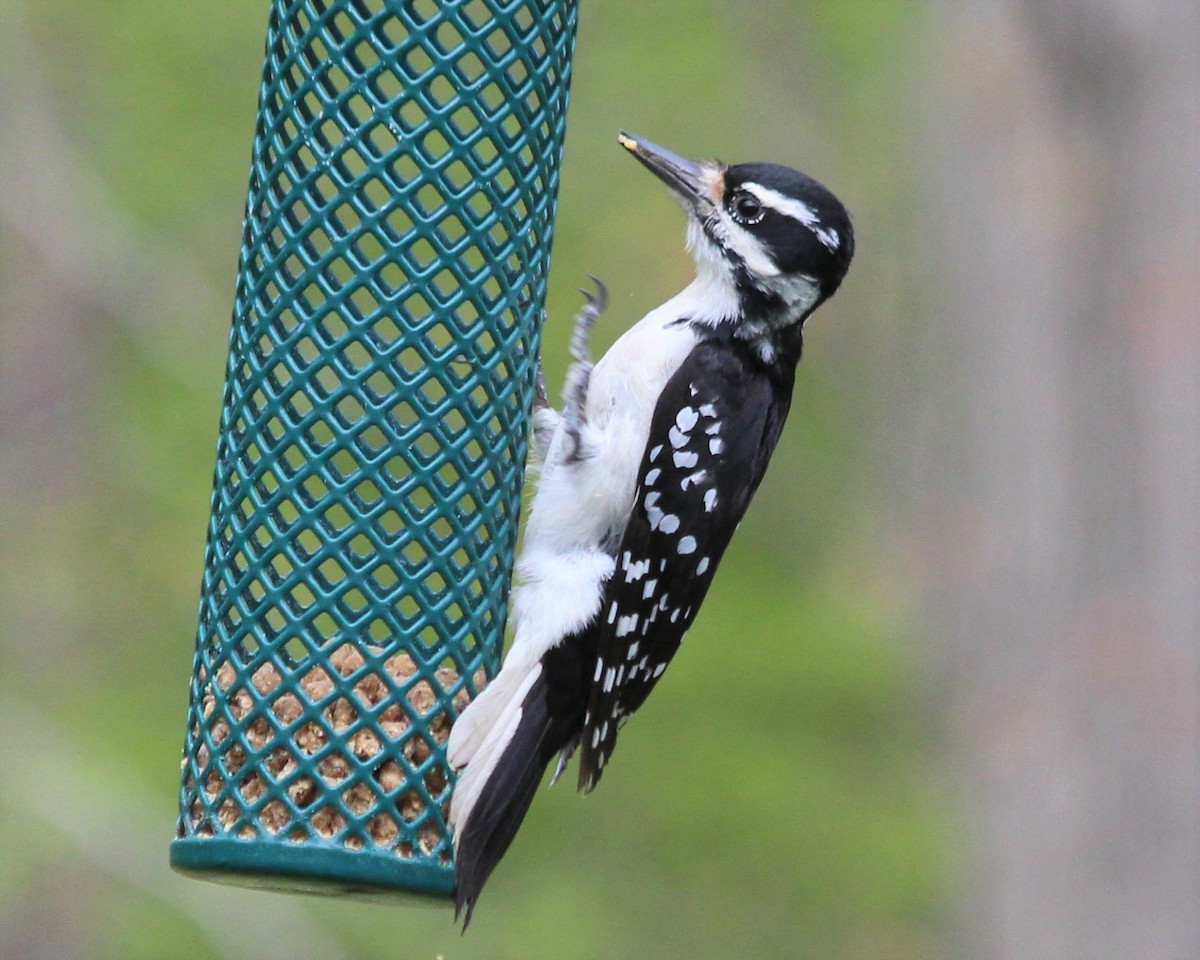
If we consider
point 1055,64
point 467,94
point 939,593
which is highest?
point 1055,64

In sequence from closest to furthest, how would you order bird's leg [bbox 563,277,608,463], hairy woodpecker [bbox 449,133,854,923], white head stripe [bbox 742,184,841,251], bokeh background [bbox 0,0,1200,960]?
hairy woodpecker [bbox 449,133,854,923] < bird's leg [bbox 563,277,608,463] < white head stripe [bbox 742,184,841,251] < bokeh background [bbox 0,0,1200,960]

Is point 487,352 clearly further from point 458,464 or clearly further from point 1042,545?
point 1042,545

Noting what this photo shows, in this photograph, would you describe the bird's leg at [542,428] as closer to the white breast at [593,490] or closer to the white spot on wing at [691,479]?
the white breast at [593,490]

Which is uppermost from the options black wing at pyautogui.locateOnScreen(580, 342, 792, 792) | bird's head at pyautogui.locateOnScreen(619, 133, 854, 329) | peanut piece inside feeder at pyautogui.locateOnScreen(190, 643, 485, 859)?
bird's head at pyautogui.locateOnScreen(619, 133, 854, 329)

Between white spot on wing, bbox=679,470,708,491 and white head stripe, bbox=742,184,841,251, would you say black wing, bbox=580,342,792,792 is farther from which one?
white head stripe, bbox=742,184,841,251

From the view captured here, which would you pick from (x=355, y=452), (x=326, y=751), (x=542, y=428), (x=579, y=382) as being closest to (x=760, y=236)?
(x=579, y=382)

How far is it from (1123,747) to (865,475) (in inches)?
130

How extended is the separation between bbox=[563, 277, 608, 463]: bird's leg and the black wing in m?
0.20

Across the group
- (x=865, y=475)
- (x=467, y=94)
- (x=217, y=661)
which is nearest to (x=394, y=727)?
(x=217, y=661)

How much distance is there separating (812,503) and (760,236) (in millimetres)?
4943

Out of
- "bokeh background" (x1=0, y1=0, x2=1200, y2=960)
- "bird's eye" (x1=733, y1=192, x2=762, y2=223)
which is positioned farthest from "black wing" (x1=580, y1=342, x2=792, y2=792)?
"bokeh background" (x1=0, y1=0, x2=1200, y2=960)

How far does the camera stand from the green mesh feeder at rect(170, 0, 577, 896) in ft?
13.4

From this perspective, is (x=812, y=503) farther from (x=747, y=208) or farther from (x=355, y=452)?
(x=355, y=452)

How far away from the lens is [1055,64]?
7145 millimetres
